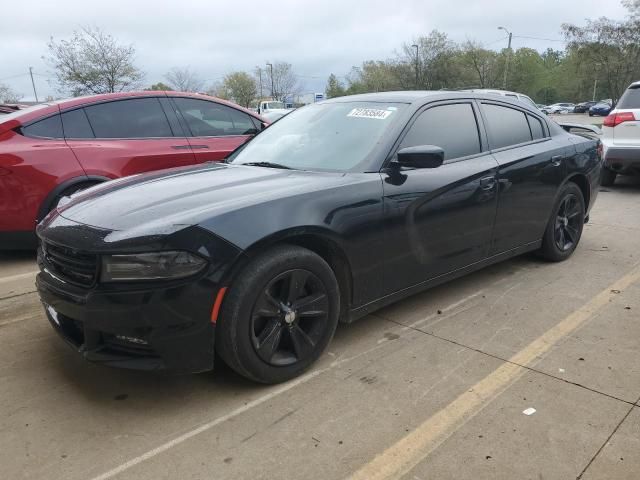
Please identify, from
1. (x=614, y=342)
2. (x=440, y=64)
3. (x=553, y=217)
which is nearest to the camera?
(x=614, y=342)

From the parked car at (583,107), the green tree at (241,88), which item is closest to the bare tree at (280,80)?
the green tree at (241,88)

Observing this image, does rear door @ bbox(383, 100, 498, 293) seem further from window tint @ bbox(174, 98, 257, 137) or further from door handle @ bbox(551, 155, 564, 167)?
window tint @ bbox(174, 98, 257, 137)

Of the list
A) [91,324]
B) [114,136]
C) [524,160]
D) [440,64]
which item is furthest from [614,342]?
[440,64]

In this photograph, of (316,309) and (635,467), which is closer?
(635,467)

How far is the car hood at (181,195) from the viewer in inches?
99.8

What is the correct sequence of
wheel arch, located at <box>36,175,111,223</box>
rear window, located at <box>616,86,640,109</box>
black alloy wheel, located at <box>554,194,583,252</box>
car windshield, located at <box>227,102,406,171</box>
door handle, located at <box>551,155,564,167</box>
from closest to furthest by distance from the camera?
car windshield, located at <box>227,102,406,171</box>, door handle, located at <box>551,155,564,167</box>, black alloy wheel, located at <box>554,194,583,252</box>, wheel arch, located at <box>36,175,111,223</box>, rear window, located at <box>616,86,640,109</box>

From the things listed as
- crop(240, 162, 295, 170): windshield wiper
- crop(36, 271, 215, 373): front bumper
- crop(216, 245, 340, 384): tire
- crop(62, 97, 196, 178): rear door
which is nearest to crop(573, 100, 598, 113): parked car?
crop(62, 97, 196, 178): rear door

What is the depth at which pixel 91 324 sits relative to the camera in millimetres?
2439

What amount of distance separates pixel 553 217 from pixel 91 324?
388 centimetres

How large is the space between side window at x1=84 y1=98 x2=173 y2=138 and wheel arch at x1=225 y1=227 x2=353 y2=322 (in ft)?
11.4

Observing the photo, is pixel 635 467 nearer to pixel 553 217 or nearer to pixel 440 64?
pixel 553 217

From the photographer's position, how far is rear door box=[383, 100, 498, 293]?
3.27 metres

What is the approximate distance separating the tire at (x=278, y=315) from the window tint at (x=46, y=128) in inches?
139

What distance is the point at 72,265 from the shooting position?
2561 millimetres
